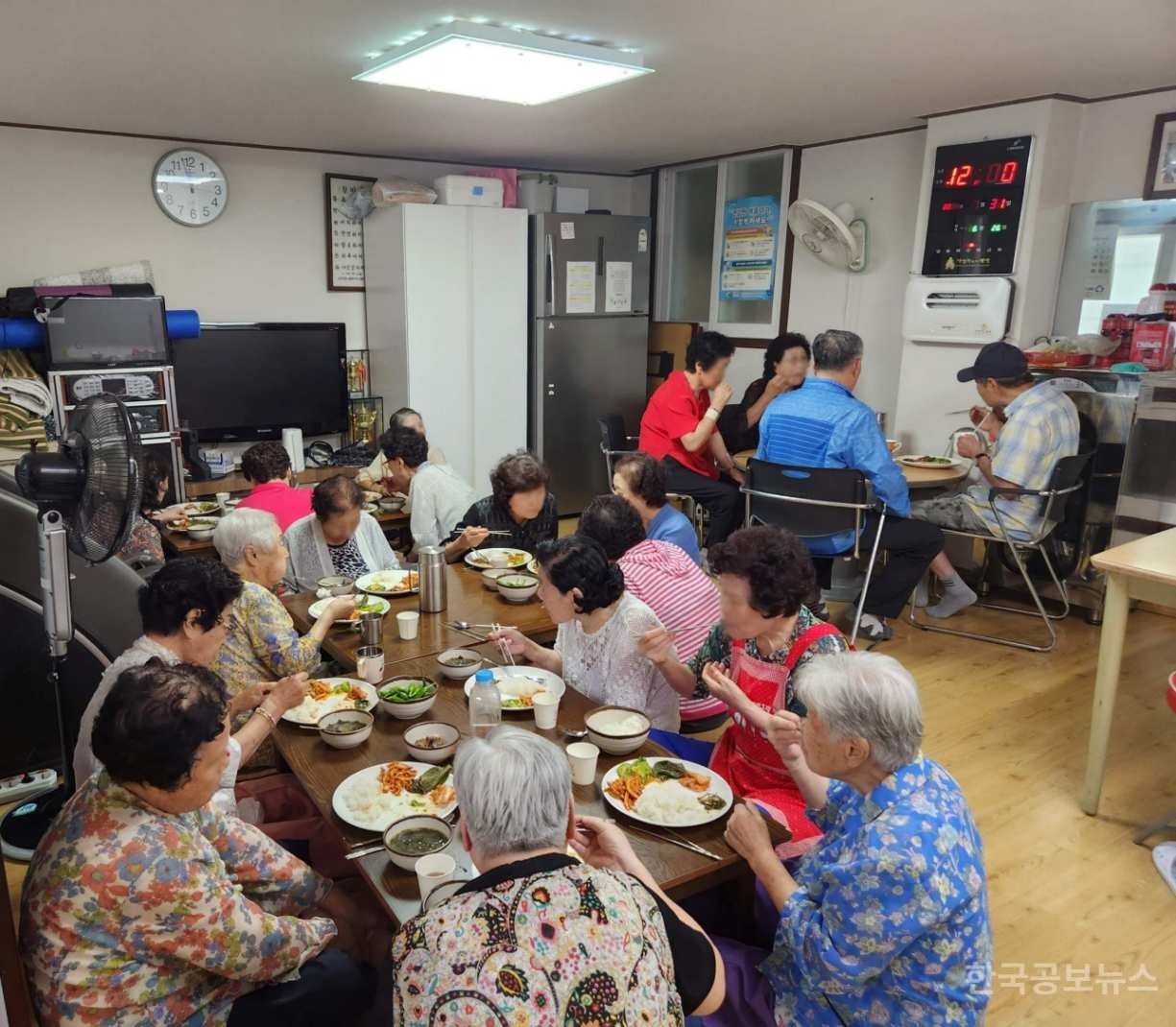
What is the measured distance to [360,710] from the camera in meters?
1.90

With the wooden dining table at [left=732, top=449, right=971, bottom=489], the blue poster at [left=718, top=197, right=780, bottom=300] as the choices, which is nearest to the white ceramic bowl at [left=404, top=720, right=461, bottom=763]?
the wooden dining table at [left=732, top=449, right=971, bottom=489]

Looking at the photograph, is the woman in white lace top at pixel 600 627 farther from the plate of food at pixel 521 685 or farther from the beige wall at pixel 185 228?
the beige wall at pixel 185 228

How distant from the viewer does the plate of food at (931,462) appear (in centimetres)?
423

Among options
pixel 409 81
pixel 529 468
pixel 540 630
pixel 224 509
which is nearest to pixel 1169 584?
pixel 540 630

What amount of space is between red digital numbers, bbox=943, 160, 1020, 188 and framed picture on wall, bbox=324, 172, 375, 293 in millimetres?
3442

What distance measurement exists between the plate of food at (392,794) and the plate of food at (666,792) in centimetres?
31

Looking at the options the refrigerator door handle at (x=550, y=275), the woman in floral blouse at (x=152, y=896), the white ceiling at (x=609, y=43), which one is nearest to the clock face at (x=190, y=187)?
the white ceiling at (x=609, y=43)

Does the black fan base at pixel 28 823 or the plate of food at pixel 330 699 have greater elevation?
the plate of food at pixel 330 699

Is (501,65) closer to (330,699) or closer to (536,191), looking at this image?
(330,699)

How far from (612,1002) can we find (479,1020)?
0.50 ft

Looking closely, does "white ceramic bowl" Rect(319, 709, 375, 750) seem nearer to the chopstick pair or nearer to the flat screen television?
the chopstick pair

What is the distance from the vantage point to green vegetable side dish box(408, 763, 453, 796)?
1.62 metres

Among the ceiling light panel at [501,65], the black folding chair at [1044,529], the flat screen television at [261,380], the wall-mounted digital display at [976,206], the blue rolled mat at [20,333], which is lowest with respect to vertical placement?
the black folding chair at [1044,529]

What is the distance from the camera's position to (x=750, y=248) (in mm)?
5664
